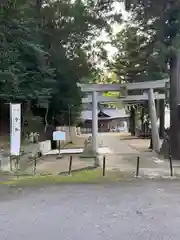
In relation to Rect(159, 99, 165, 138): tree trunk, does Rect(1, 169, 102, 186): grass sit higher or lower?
lower

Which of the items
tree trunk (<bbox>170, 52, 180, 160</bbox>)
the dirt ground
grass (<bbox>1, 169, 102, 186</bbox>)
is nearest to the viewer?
grass (<bbox>1, 169, 102, 186</bbox>)

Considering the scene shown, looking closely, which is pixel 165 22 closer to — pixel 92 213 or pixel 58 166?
pixel 58 166

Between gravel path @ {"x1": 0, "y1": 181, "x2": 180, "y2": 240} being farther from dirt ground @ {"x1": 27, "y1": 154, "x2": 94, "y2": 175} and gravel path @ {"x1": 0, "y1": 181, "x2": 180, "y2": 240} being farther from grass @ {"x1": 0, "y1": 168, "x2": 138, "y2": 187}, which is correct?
dirt ground @ {"x1": 27, "y1": 154, "x2": 94, "y2": 175}

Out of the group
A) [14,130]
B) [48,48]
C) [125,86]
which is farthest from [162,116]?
[14,130]

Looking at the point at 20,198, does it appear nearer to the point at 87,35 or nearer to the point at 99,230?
the point at 99,230

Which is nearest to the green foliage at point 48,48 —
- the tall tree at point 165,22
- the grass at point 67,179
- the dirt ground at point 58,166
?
the tall tree at point 165,22

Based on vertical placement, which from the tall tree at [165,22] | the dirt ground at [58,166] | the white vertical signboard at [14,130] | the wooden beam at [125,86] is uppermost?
the tall tree at [165,22]

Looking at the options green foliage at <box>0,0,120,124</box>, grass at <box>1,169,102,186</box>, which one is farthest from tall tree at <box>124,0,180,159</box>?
A: grass at <box>1,169,102,186</box>

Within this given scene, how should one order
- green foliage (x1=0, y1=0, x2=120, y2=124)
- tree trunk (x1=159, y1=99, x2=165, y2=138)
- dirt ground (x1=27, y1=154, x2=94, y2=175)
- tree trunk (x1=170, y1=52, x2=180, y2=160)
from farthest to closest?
tree trunk (x1=159, y1=99, x2=165, y2=138)
tree trunk (x1=170, y1=52, x2=180, y2=160)
green foliage (x1=0, y1=0, x2=120, y2=124)
dirt ground (x1=27, y1=154, x2=94, y2=175)

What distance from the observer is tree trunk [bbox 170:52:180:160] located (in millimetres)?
20750

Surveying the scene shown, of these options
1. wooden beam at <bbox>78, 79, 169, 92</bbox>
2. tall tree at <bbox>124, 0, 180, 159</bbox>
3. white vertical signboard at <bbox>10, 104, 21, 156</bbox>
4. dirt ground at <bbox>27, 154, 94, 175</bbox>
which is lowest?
dirt ground at <bbox>27, 154, 94, 175</bbox>

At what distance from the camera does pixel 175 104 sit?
836 inches

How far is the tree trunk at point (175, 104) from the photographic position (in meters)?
20.8

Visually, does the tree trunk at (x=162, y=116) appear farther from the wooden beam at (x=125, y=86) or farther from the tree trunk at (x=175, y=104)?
the tree trunk at (x=175, y=104)
